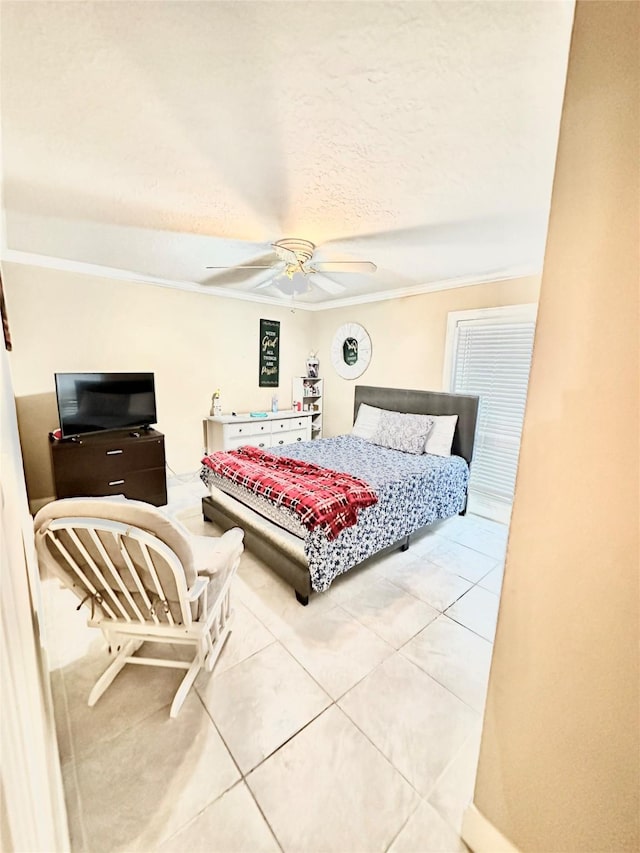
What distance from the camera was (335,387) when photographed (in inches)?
200

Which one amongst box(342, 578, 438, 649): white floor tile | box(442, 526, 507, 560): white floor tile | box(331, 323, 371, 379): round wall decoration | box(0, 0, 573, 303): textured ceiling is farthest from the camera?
box(331, 323, 371, 379): round wall decoration

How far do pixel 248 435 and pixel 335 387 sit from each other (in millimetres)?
1559

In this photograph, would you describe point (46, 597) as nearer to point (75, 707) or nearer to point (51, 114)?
point (75, 707)

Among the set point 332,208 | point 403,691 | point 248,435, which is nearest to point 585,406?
point 403,691

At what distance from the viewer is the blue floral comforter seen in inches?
81.2

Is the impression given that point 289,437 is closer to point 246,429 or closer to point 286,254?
point 246,429

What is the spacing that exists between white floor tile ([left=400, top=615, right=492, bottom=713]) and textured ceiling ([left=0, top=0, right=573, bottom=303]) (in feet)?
7.94

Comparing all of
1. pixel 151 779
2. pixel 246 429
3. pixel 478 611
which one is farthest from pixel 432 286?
pixel 151 779

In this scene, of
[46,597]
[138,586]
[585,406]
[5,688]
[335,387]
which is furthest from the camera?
[335,387]

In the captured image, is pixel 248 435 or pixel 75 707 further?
pixel 248 435

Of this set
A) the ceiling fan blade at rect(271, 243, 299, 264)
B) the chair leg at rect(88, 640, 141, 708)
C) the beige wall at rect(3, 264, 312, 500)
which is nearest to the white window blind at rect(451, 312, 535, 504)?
the ceiling fan blade at rect(271, 243, 299, 264)

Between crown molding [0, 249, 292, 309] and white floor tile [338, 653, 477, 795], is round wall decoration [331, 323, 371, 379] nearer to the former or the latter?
crown molding [0, 249, 292, 309]

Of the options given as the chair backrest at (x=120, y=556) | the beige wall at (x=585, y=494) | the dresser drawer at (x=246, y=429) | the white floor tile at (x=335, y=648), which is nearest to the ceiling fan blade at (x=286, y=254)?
the beige wall at (x=585, y=494)

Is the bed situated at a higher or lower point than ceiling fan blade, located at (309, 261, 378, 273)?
lower
